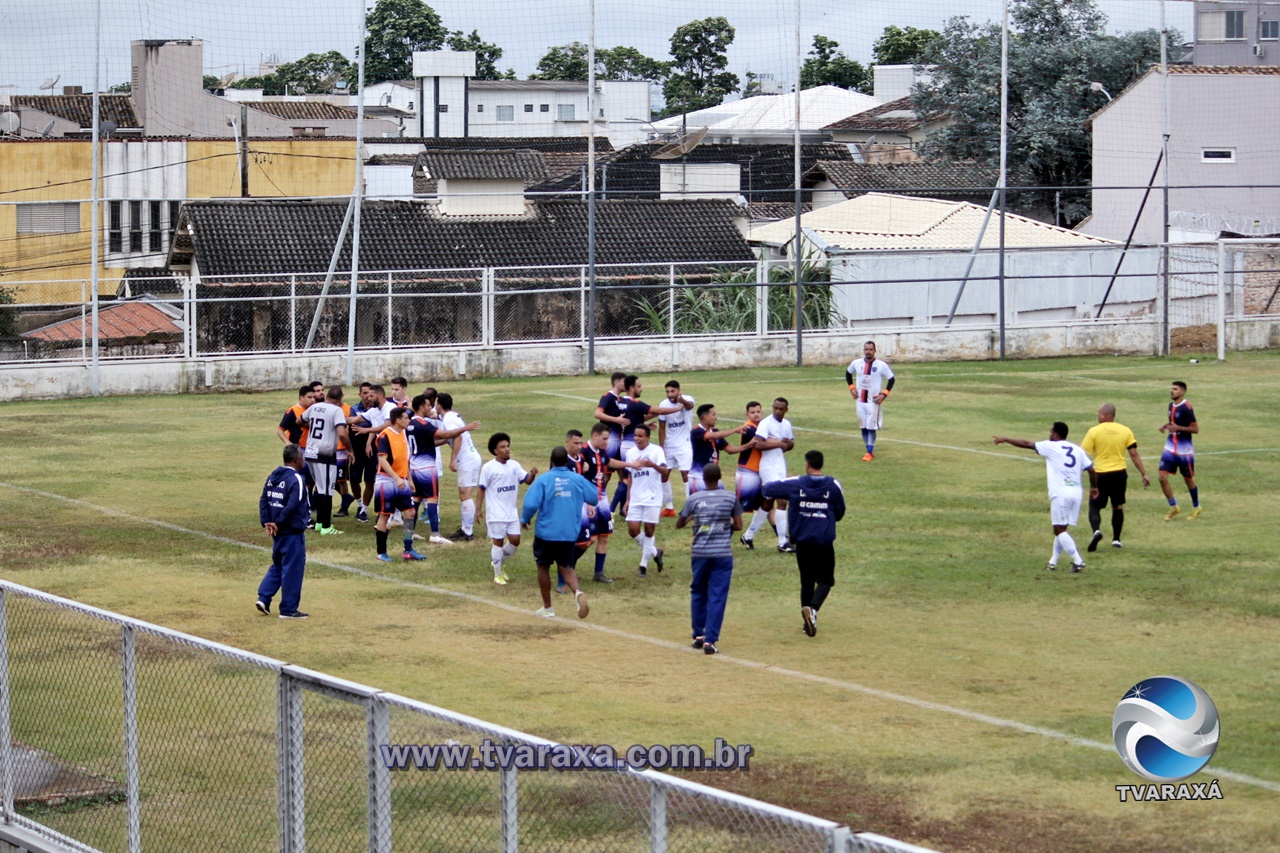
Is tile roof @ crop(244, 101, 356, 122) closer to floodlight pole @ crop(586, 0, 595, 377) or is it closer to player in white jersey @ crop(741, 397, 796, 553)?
floodlight pole @ crop(586, 0, 595, 377)

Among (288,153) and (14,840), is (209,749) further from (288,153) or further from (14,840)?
(288,153)

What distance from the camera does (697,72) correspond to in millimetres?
77312

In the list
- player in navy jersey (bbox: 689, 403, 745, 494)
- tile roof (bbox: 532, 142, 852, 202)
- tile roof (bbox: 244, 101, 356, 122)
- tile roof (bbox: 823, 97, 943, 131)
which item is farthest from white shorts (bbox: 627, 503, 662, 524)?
tile roof (bbox: 823, 97, 943, 131)

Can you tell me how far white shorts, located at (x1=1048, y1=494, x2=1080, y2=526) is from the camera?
16.5 metres

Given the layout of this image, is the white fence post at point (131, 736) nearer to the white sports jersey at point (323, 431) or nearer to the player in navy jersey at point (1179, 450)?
the white sports jersey at point (323, 431)

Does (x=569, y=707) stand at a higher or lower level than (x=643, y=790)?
lower

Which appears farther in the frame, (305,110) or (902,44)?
(902,44)

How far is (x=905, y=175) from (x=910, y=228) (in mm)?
11747

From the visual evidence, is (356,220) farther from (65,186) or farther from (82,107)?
(82,107)

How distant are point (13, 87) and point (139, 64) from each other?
25.8 m

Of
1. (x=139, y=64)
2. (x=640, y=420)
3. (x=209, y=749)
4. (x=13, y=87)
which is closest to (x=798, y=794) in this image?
(x=209, y=749)

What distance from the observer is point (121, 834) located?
9148mm

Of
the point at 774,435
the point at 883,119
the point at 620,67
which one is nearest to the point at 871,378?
the point at 774,435

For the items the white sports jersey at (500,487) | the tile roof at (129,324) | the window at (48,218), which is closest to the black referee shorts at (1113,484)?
the white sports jersey at (500,487)
